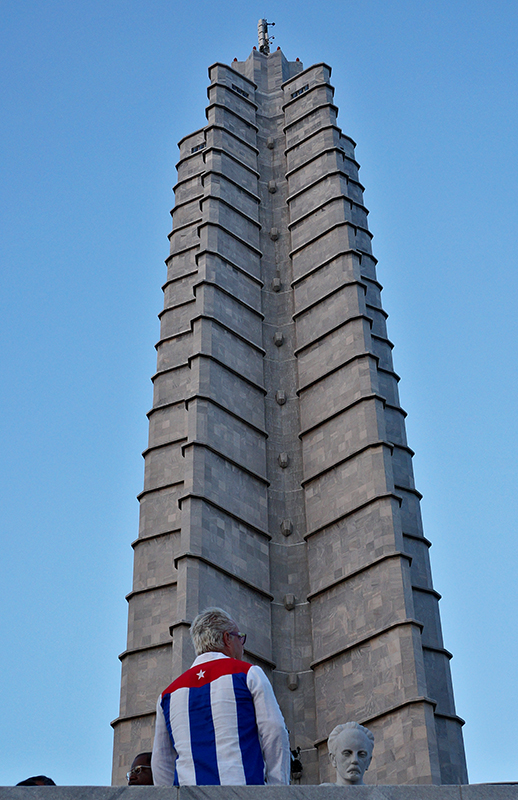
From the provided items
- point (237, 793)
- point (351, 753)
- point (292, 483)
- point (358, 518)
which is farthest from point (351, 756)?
point (292, 483)

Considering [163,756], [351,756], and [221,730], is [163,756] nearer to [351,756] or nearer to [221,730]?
[221,730]

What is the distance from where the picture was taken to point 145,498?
2077 cm

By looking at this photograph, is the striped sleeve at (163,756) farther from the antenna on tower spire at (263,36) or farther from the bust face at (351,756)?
the antenna on tower spire at (263,36)

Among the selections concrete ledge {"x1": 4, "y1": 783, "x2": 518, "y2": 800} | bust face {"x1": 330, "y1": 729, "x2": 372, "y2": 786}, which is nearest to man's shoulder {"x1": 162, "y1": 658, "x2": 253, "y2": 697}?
concrete ledge {"x1": 4, "y1": 783, "x2": 518, "y2": 800}

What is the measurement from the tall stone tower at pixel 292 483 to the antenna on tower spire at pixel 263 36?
8735mm

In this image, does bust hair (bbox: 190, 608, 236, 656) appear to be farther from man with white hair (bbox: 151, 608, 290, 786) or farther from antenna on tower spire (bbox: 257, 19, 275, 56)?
antenna on tower spire (bbox: 257, 19, 275, 56)

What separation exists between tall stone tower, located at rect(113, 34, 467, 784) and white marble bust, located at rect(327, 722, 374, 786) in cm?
896

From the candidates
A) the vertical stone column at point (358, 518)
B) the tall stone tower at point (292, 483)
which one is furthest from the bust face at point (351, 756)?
the vertical stone column at point (358, 518)

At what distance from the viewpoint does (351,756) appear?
5.21 meters

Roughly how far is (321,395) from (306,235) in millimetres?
5264

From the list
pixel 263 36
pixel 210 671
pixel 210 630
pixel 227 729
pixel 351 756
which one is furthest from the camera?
pixel 263 36

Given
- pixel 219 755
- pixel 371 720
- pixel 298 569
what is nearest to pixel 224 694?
pixel 219 755

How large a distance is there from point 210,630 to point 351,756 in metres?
1.12

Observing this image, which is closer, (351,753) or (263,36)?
(351,753)
